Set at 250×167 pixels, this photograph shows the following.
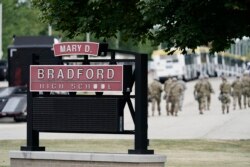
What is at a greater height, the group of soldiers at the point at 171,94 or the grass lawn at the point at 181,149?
the group of soldiers at the point at 171,94

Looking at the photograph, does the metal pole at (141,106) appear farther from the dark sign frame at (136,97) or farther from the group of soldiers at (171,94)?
the group of soldiers at (171,94)

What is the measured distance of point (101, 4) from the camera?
16.6 metres

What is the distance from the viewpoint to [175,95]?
43.7 m

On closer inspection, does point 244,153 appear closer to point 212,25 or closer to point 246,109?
point 212,25

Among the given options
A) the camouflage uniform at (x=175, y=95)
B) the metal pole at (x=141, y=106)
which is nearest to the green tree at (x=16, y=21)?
the camouflage uniform at (x=175, y=95)

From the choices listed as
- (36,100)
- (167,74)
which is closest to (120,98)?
(36,100)

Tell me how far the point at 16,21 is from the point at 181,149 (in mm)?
59710

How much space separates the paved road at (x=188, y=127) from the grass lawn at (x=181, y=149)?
8.11ft

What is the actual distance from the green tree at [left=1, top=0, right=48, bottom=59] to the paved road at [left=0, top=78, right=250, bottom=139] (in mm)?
35682

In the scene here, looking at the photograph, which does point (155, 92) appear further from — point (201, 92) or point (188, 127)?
point (188, 127)

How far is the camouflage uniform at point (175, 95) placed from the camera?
43469mm

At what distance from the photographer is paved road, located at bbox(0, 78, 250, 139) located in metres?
30.7

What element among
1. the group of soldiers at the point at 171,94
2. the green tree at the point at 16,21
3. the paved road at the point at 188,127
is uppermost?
→ the green tree at the point at 16,21

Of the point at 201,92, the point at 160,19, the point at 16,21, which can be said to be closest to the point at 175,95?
the point at 201,92
